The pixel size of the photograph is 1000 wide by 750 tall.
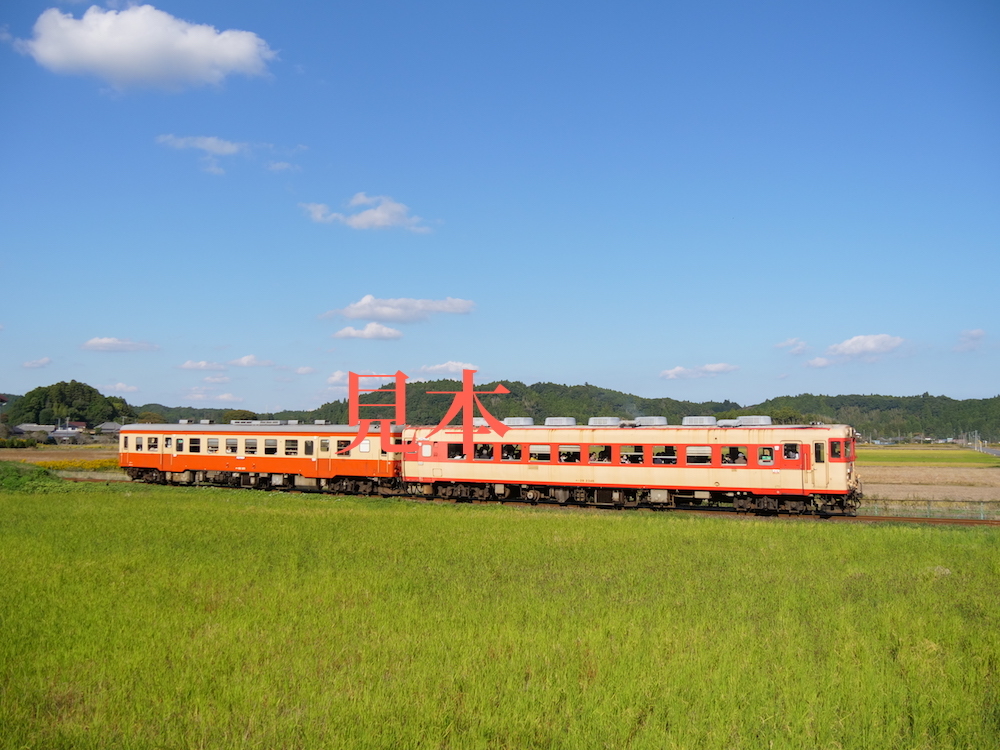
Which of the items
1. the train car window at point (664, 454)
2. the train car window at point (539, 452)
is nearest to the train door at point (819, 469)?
the train car window at point (664, 454)

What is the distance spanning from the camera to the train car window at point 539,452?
31.2 m

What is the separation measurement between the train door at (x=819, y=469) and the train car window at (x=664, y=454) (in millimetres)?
4585

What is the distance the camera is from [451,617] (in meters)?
11.7

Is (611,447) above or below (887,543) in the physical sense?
above

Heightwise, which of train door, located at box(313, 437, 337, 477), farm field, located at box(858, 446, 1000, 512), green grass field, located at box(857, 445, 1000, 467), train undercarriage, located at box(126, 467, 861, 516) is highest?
train door, located at box(313, 437, 337, 477)

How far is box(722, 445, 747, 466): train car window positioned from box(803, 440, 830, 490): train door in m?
2.11

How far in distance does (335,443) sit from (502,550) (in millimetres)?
19798

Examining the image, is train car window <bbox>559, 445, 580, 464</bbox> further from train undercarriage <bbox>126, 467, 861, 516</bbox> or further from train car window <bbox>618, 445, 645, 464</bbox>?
train car window <bbox>618, 445, 645, 464</bbox>

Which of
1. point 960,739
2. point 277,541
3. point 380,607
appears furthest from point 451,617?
point 277,541

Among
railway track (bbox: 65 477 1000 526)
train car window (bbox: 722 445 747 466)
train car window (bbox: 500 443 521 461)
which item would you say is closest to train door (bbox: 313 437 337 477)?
train car window (bbox: 500 443 521 461)

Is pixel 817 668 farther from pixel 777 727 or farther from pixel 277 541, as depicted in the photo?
pixel 277 541

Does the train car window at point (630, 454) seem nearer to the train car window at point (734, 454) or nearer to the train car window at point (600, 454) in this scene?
the train car window at point (600, 454)

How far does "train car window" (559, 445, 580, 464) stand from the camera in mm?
30594

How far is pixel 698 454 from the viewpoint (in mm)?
28266
